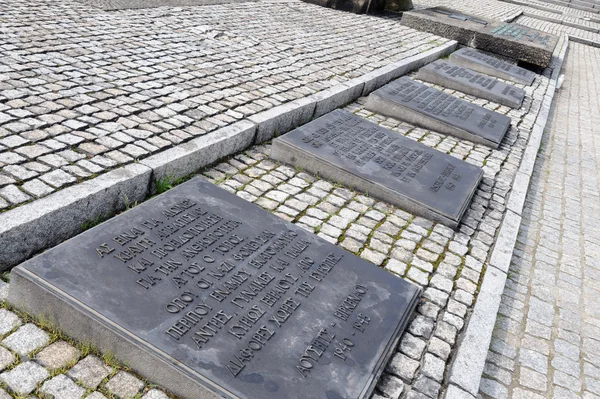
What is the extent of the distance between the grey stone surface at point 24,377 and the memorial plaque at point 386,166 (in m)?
3.40

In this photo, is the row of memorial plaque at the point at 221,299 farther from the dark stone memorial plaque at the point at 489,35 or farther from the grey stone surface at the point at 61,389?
the dark stone memorial plaque at the point at 489,35

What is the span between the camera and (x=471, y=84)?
9781mm

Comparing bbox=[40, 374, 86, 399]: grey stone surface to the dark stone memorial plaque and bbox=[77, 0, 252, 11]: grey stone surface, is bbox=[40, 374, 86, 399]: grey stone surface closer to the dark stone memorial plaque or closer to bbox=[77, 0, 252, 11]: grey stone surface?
bbox=[77, 0, 252, 11]: grey stone surface

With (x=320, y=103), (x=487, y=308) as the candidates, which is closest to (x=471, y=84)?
(x=320, y=103)

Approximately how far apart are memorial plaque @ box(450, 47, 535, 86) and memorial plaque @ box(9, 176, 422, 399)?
860 cm

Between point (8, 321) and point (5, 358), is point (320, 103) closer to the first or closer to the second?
point (8, 321)

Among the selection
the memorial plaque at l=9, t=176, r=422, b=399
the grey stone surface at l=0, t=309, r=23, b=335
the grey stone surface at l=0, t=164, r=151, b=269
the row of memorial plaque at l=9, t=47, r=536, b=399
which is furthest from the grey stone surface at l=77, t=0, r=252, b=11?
the grey stone surface at l=0, t=309, r=23, b=335

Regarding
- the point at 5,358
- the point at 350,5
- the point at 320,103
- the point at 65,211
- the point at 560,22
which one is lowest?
the point at 5,358

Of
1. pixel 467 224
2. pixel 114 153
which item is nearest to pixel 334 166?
pixel 467 224

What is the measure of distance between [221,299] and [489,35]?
11807mm

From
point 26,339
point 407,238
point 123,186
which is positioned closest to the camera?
point 26,339

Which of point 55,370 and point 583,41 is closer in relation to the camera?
point 55,370

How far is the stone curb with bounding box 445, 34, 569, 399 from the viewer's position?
3662 millimetres

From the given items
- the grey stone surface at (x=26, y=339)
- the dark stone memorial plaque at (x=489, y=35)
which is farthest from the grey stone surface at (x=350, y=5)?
the grey stone surface at (x=26, y=339)
